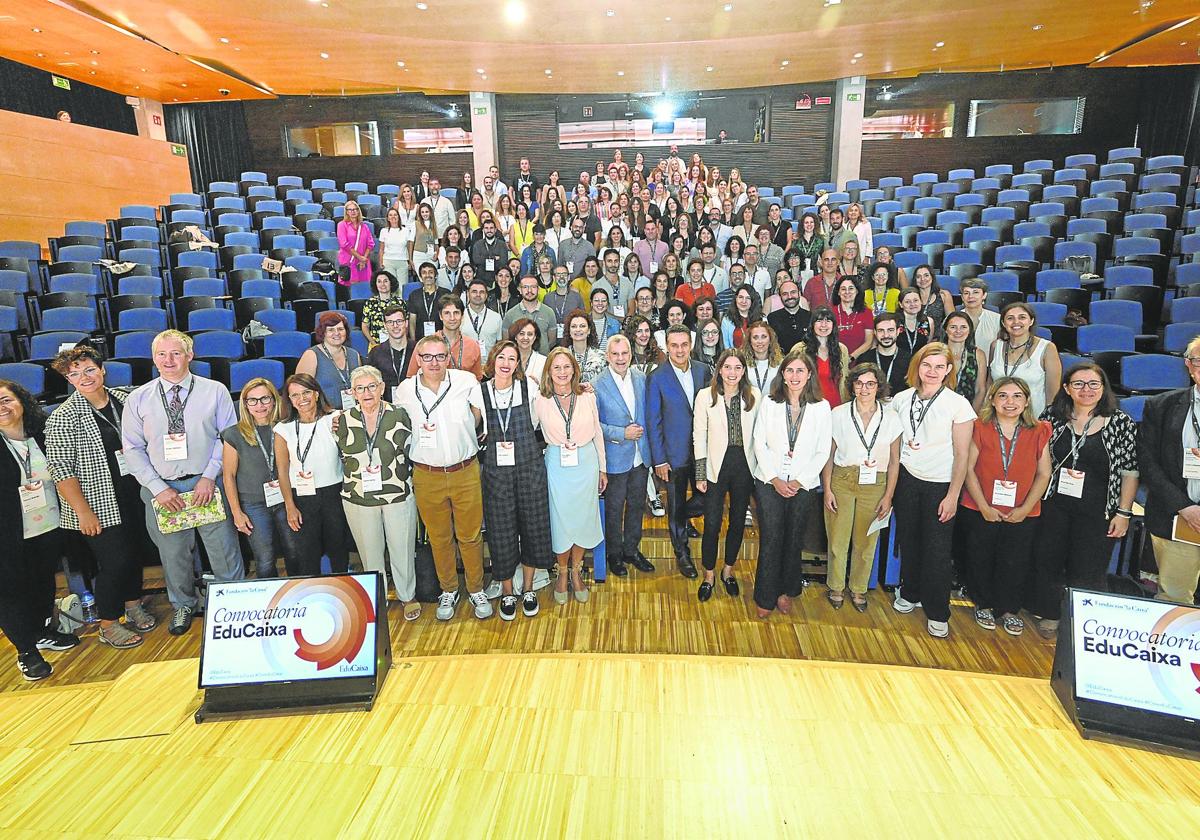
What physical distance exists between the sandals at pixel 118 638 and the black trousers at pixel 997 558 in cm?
431

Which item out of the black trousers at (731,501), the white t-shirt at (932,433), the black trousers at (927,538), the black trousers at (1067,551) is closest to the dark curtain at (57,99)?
the black trousers at (731,501)

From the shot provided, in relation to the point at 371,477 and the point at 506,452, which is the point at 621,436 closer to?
the point at 506,452

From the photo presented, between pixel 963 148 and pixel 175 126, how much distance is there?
16.7m

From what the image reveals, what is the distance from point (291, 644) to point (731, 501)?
6.94ft

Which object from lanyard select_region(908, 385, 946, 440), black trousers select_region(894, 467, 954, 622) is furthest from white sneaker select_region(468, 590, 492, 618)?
lanyard select_region(908, 385, 946, 440)

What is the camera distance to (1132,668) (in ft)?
6.85

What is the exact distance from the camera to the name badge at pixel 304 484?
290 centimetres

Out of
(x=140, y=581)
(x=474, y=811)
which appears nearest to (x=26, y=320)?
(x=140, y=581)

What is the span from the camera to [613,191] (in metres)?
8.59

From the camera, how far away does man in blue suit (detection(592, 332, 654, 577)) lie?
3229 mm

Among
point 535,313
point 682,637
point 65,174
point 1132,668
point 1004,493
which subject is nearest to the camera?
point 1132,668

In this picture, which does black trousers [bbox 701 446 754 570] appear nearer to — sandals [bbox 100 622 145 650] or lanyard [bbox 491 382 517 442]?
lanyard [bbox 491 382 517 442]

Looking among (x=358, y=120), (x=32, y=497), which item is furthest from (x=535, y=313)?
(x=358, y=120)

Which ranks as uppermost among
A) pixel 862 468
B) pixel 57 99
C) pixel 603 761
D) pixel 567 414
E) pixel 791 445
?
pixel 57 99
